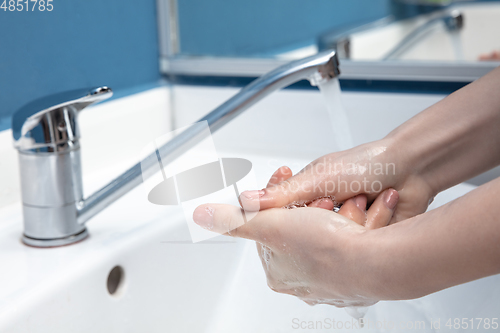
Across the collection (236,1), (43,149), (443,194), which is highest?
(236,1)

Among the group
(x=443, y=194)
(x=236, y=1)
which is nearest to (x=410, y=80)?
(x=443, y=194)

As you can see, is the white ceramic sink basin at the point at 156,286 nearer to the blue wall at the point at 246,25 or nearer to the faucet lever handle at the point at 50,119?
the faucet lever handle at the point at 50,119

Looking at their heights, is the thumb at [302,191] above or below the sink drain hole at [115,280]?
above

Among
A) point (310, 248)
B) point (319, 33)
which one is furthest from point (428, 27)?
point (310, 248)

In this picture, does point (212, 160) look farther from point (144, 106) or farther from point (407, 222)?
point (144, 106)

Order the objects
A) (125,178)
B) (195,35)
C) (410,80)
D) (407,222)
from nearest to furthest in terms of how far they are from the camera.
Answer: (407,222), (125,178), (410,80), (195,35)

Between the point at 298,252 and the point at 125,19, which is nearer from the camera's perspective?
the point at 298,252

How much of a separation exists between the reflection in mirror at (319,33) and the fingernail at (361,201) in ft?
0.91

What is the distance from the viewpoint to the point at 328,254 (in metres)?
0.35

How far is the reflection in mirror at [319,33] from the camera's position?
2.41ft

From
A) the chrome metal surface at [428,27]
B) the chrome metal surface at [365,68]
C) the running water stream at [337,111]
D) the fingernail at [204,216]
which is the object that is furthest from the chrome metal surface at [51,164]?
the chrome metal surface at [428,27]

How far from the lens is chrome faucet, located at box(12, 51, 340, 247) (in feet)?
1.30

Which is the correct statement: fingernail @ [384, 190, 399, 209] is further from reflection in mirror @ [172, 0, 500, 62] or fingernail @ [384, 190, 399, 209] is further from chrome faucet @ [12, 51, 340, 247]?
reflection in mirror @ [172, 0, 500, 62]

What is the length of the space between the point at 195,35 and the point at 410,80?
1.13ft
